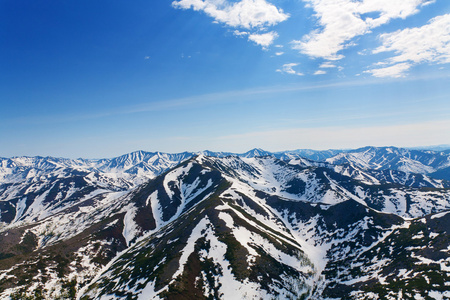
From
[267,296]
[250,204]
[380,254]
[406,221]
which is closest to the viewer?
[267,296]

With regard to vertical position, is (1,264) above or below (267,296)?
above

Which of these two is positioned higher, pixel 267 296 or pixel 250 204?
pixel 250 204

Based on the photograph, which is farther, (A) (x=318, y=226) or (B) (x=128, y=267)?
(A) (x=318, y=226)

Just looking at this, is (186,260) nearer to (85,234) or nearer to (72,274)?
(72,274)

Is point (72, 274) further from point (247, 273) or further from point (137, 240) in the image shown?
point (247, 273)

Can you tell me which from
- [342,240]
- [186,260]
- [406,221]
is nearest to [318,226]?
[342,240]

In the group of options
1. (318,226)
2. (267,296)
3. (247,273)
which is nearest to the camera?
(267,296)

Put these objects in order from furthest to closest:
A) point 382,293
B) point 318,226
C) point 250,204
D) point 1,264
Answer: point 250,204 < point 318,226 < point 1,264 < point 382,293

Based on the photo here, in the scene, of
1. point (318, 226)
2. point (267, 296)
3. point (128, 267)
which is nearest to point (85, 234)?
point (128, 267)

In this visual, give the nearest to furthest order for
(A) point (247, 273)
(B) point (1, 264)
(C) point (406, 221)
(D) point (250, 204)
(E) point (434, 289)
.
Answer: (E) point (434, 289) → (A) point (247, 273) → (B) point (1, 264) → (C) point (406, 221) → (D) point (250, 204)
